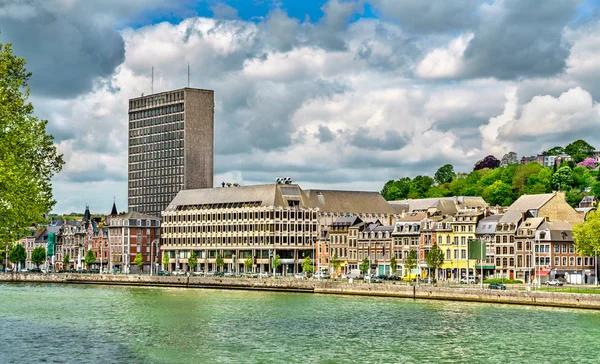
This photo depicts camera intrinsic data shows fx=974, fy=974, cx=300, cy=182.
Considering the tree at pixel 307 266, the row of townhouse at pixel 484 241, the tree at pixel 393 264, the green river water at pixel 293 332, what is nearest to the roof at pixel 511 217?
the row of townhouse at pixel 484 241

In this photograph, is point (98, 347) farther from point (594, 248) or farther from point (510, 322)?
point (594, 248)

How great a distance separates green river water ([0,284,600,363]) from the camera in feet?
221

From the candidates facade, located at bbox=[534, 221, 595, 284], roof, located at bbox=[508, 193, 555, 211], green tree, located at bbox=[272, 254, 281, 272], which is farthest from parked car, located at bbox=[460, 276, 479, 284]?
green tree, located at bbox=[272, 254, 281, 272]

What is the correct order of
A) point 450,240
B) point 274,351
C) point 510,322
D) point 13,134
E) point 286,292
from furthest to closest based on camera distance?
point 450,240, point 286,292, point 510,322, point 274,351, point 13,134

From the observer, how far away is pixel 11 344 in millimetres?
72375

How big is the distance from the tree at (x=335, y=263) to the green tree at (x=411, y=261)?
17.4m

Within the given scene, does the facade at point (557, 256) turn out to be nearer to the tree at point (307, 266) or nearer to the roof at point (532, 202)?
the roof at point (532, 202)

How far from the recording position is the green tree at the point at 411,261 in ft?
497

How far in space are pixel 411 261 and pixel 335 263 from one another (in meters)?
27.3

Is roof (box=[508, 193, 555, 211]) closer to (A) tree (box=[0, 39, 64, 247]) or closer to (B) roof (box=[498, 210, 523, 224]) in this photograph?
(B) roof (box=[498, 210, 523, 224])

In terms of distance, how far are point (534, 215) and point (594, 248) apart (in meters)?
27.2

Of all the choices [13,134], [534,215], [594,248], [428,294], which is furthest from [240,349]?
[534,215]

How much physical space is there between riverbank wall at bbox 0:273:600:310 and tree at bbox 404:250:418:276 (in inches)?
531

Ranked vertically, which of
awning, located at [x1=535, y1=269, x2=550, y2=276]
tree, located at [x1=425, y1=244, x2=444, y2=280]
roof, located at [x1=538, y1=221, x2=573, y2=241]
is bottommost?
awning, located at [x1=535, y1=269, x2=550, y2=276]
